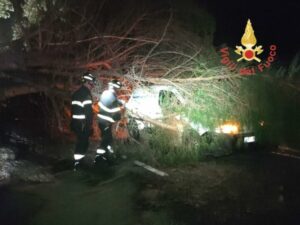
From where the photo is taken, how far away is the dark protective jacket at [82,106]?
5875mm

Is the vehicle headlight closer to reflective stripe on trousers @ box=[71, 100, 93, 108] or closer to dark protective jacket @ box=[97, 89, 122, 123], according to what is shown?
dark protective jacket @ box=[97, 89, 122, 123]

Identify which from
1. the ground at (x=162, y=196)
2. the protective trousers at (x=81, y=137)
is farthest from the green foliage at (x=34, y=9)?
the ground at (x=162, y=196)

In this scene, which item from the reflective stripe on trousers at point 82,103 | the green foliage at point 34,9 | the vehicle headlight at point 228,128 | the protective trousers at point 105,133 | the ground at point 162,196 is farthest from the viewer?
the green foliage at point 34,9

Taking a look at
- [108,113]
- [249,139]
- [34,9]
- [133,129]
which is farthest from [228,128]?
[34,9]

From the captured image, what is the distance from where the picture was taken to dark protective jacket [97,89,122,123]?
19.5 feet

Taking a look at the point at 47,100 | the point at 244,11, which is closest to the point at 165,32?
the point at 47,100

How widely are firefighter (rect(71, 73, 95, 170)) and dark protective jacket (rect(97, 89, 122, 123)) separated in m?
0.21

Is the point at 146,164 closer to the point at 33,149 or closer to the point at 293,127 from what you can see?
the point at 33,149

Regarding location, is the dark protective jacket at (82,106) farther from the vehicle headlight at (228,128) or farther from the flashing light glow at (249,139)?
the flashing light glow at (249,139)

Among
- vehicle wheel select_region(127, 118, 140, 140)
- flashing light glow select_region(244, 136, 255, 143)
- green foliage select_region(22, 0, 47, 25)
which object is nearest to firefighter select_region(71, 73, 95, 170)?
vehicle wheel select_region(127, 118, 140, 140)

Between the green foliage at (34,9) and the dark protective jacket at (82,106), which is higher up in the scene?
the green foliage at (34,9)

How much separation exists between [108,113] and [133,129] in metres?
0.71

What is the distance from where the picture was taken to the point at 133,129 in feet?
21.3

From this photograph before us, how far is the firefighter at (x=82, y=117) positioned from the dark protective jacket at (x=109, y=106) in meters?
0.21
